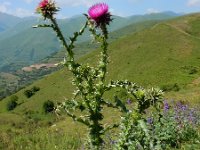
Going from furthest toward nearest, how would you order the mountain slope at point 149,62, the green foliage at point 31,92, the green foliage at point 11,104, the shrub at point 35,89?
the shrub at point 35,89 → the green foliage at point 31,92 → the green foliage at point 11,104 → the mountain slope at point 149,62

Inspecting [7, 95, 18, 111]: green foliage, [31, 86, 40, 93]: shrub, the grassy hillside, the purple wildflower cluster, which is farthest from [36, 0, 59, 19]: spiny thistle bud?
[31, 86, 40, 93]: shrub

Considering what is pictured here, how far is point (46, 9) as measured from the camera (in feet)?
18.0

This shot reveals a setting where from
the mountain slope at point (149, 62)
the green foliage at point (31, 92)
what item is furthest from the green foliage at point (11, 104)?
the green foliage at point (31, 92)

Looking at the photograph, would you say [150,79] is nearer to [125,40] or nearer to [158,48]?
[158,48]

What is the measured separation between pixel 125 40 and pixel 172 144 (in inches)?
4368

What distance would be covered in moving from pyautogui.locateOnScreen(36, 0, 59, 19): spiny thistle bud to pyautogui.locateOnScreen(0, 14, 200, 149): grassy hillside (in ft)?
243

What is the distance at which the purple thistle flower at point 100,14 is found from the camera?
5.33 m

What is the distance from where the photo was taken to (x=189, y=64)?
299 feet

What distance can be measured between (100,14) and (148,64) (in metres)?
91.8

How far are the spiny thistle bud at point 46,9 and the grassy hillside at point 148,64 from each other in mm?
74067

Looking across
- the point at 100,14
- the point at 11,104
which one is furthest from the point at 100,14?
the point at 11,104

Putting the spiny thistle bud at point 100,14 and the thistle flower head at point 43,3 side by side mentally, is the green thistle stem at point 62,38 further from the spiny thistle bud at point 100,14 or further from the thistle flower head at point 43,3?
the spiny thistle bud at point 100,14

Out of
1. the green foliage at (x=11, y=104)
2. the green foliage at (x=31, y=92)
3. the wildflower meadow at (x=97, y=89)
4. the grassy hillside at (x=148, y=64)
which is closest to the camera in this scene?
the wildflower meadow at (x=97, y=89)

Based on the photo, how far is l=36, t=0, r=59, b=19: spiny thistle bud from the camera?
544cm
